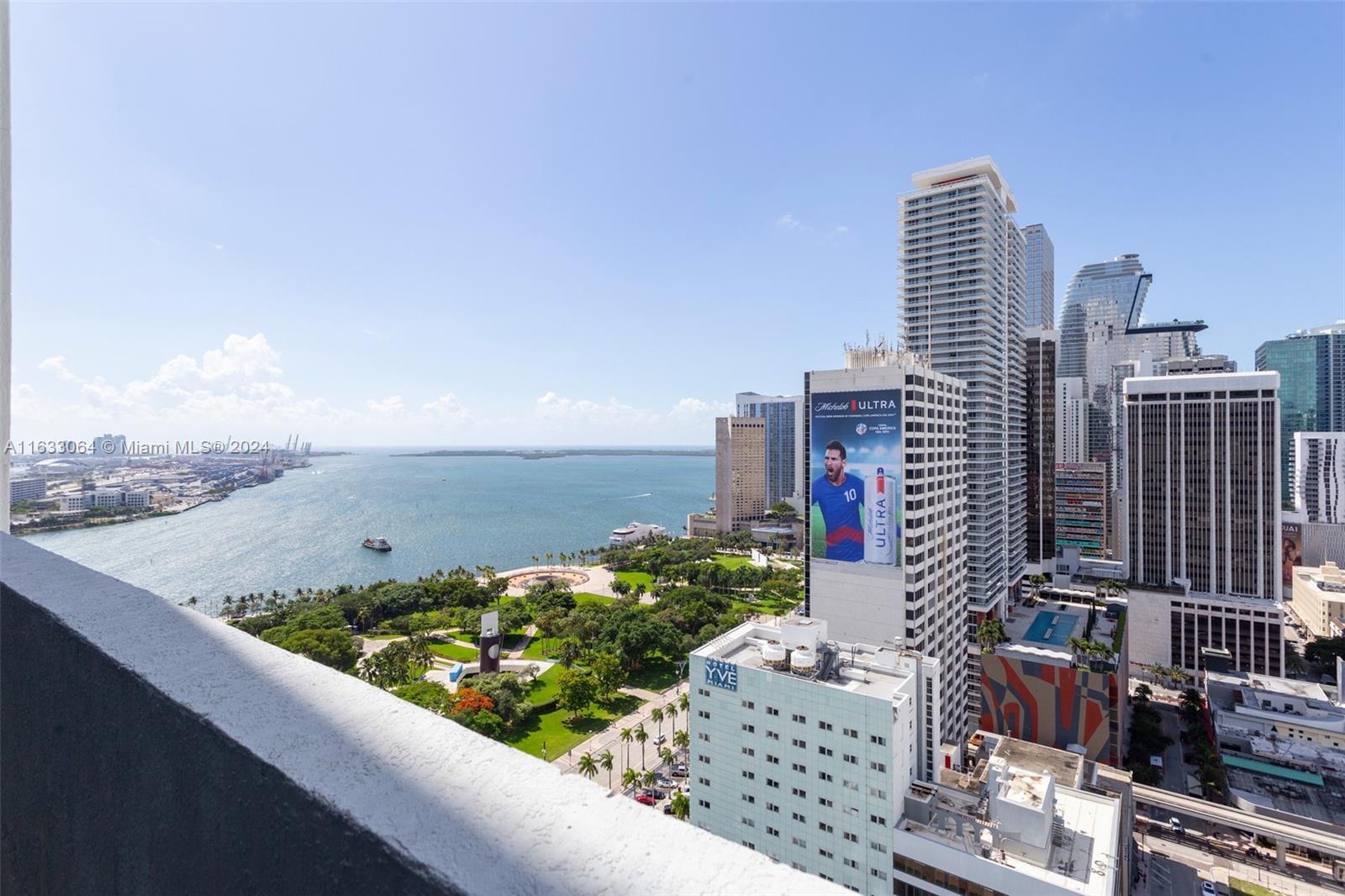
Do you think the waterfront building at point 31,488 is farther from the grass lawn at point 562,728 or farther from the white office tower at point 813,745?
the white office tower at point 813,745

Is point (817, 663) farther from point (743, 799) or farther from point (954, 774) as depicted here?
point (954, 774)

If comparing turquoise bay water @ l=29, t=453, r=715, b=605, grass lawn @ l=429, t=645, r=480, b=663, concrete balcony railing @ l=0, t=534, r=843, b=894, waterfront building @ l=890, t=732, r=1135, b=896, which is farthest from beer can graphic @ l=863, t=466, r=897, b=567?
concrete balcony railing @ l=0, t=534, r=843, b=894

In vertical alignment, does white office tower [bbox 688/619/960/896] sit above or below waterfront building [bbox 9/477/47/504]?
below

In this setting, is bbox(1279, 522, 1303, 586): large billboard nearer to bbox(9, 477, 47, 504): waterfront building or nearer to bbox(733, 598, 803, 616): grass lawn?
bbox(733, 598, 803, 616): grass lawn

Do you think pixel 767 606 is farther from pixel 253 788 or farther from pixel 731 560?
pixel 253 788

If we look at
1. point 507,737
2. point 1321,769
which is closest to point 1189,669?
point 1321,769

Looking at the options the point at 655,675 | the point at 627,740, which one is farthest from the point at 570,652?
the point at 627,740
